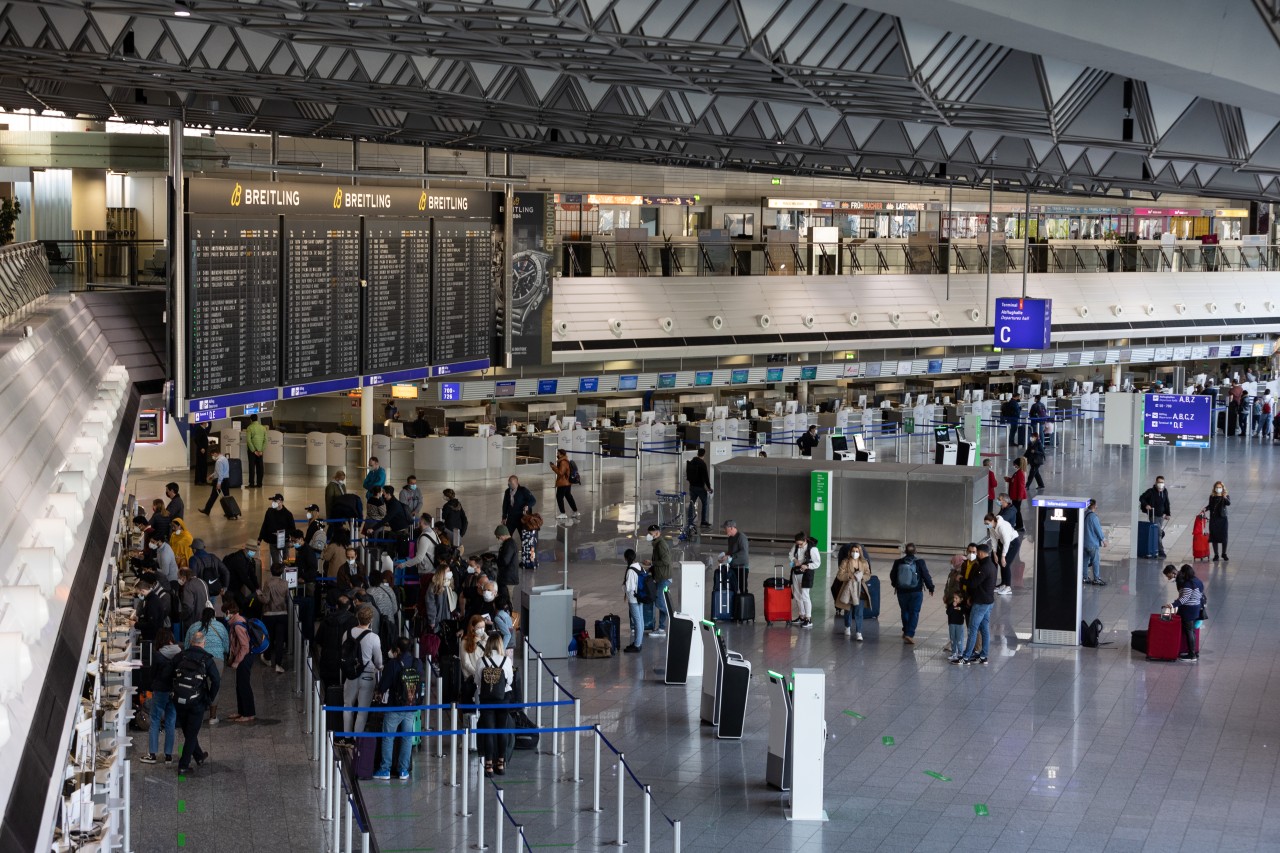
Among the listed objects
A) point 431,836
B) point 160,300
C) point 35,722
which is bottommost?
point 431,836

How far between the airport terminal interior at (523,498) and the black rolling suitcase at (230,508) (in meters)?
0.06

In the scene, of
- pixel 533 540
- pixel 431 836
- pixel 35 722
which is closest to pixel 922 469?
pixel 533 540

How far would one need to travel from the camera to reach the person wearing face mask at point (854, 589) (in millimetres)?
17656

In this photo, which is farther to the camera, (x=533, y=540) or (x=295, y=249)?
(x=533, y=540)

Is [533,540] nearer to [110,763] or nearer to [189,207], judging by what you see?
[189,207]

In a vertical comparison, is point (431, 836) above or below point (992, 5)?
below

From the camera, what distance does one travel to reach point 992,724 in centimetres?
1439

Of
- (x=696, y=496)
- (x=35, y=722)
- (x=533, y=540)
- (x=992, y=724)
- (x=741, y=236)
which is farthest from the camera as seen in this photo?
(x=741, y=236)

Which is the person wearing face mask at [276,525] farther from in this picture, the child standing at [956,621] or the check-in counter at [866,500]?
the child standing at [956,621]

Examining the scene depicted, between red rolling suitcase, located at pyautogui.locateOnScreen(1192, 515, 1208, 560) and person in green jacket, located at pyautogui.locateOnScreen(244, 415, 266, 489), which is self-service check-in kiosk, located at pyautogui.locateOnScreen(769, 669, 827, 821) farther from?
person in green jacket, located at pyautogui.locateOnScreen(244, 415, 266, 489)

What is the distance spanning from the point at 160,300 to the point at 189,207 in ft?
8.52

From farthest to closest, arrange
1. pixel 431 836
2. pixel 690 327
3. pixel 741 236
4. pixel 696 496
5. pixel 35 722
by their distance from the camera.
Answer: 1. pixel 741 236
2. pixel 690 327
3. pixel 696 496
4. pixel 431 836
5. pixel 35 722

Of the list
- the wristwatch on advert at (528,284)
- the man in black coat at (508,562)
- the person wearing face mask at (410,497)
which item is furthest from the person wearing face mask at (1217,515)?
the person wearing face mask at (410,497)

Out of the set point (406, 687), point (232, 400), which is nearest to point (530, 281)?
point (232, 400)
